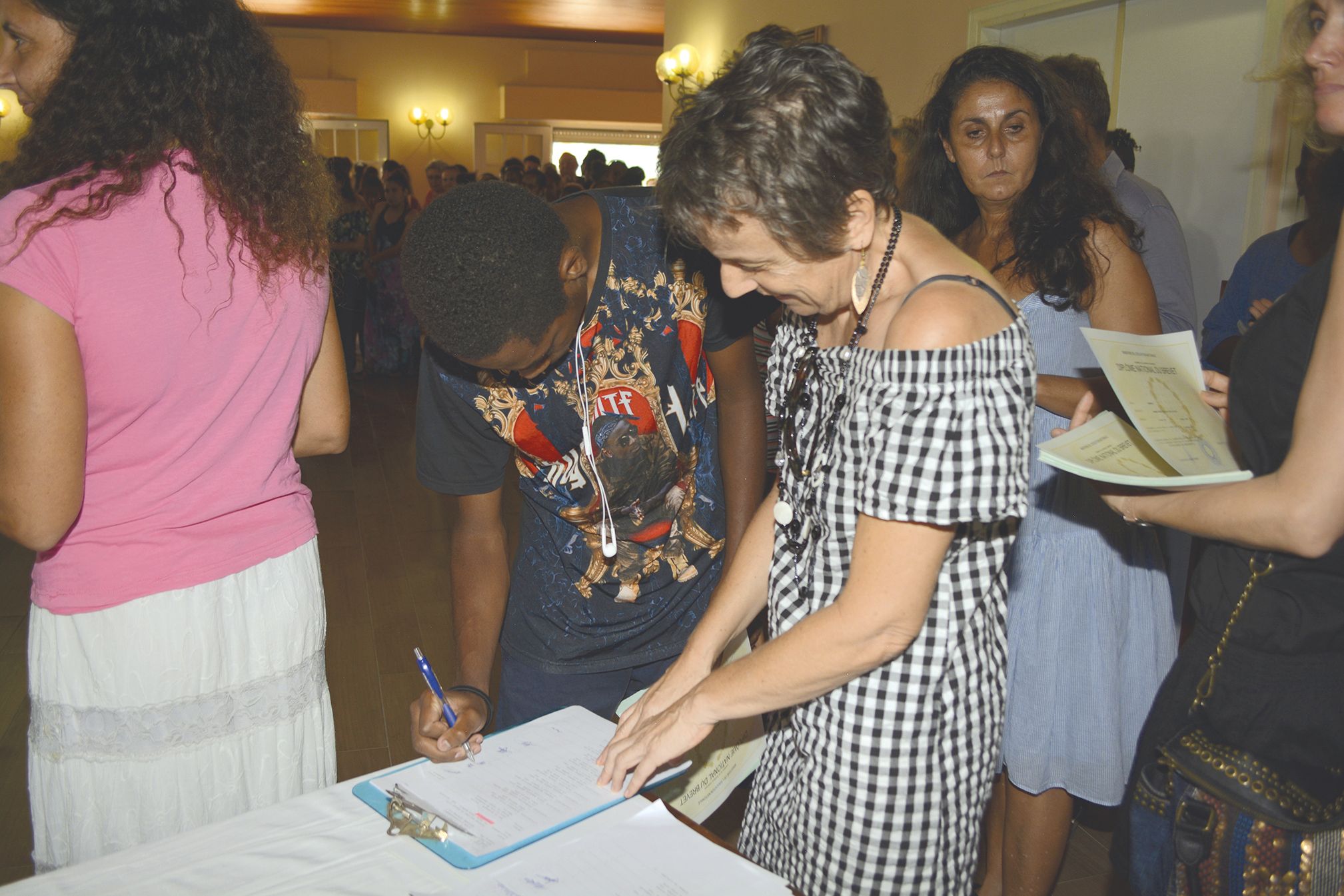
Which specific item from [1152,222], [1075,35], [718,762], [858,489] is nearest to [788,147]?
[858,489]

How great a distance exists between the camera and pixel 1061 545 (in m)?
1.99

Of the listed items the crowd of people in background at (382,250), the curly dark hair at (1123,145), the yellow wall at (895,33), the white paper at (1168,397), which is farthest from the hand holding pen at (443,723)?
the crowd of people in background at (382,250)

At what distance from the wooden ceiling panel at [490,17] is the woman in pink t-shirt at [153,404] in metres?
11.3

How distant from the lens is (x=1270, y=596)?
115cm

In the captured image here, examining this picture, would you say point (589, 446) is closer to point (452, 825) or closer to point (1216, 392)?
point (452, 825)

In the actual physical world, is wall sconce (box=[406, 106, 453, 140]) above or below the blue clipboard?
above

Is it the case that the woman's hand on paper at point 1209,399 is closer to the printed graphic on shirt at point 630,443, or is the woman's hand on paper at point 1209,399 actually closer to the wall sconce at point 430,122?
the printed graphic on shirt at point 630,443

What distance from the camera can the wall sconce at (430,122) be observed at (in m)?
15.2

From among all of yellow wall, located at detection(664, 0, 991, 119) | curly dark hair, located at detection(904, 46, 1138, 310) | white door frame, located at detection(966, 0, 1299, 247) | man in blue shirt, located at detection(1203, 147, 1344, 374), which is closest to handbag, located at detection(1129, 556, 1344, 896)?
curly dark hair, located at detection(904, 46, 1138, 310)

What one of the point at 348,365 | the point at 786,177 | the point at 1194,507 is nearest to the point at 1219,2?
the point at 1194,507

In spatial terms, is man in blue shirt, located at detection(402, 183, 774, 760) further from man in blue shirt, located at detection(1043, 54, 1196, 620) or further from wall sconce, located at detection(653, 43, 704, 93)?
wall sconce, located at detection(653, 43, 704, 93)

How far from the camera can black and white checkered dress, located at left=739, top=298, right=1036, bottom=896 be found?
0.95 metres

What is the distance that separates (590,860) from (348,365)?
29.6ft

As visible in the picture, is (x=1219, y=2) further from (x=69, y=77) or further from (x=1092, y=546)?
(x=69, y=77)
